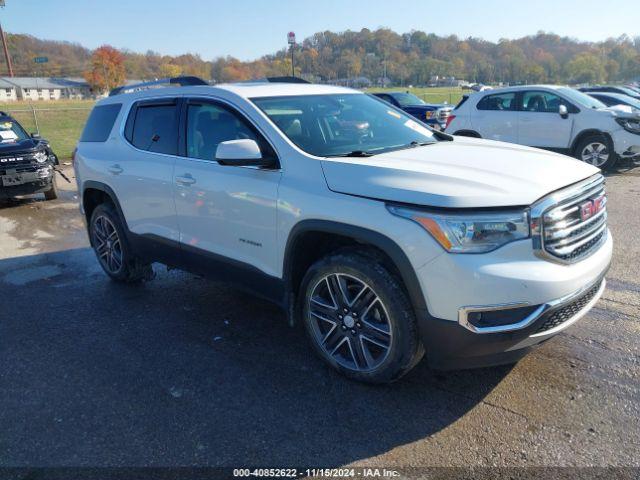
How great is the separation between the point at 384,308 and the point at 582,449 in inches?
48.4

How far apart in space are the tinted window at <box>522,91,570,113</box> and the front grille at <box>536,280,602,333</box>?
29.0 ft

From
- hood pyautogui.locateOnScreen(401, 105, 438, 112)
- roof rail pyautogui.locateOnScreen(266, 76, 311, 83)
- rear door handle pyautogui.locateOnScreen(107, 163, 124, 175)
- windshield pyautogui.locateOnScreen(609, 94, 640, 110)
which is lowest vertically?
rear door handle pyautogui.locateOnScreen(107, 163, 124, 175)

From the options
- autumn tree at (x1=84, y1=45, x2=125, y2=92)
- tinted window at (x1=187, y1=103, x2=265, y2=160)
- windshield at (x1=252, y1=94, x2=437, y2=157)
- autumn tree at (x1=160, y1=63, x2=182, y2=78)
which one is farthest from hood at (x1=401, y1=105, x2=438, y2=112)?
autumn tree at (x1=84, y1=45, x2=125, y2=92)

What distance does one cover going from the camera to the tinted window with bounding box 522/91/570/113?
10672 millimetres

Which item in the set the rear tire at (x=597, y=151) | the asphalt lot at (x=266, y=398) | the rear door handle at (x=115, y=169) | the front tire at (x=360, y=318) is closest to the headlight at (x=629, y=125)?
the rear tire at (x=597, y=151)

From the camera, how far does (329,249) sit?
3.45 meters

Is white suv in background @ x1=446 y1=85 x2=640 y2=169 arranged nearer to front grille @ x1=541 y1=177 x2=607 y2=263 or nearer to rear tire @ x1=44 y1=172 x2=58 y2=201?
front grille @ x1=541 y1=177 x2=607 y2=263

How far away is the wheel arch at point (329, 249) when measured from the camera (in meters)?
2.79

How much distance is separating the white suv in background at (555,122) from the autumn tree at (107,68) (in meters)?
112

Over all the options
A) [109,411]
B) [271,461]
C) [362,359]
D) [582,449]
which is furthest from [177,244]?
[582,449]

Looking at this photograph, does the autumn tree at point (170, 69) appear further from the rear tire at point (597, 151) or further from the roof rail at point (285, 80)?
the roof rail at point (285, 80)

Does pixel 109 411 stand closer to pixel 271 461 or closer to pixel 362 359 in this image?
pixel 271 461

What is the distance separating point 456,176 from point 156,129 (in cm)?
280

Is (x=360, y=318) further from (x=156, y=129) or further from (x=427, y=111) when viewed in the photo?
(x=427, y=111)
